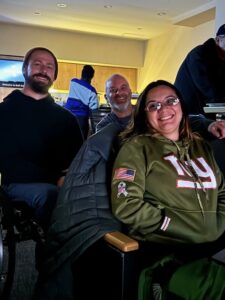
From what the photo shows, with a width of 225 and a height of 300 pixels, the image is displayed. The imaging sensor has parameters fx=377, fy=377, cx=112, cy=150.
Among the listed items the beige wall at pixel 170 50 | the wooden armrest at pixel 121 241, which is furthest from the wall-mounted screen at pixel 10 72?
the wooden armrest at pixel 121 241

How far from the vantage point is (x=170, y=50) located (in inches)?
306

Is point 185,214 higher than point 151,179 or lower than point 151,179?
lower

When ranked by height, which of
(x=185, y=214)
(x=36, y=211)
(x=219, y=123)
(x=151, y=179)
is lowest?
(x=36, y=211)

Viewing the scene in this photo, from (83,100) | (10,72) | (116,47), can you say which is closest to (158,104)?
(83,100)

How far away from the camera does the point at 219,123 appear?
1.75 m

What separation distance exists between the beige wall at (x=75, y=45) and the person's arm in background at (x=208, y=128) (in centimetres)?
647

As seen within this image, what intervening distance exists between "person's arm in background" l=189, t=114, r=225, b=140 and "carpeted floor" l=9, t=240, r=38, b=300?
126cm

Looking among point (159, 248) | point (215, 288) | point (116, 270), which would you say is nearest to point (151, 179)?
point (159, 248)

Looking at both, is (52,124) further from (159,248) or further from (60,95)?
(60,95)

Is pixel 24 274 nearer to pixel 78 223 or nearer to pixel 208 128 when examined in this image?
pixel 78 223

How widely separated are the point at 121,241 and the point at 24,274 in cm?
135

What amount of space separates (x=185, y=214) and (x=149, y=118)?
1.49 feet

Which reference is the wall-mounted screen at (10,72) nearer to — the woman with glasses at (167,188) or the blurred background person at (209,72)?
the blurred background person at (209,72)

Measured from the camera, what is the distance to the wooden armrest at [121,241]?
1.20 metres
